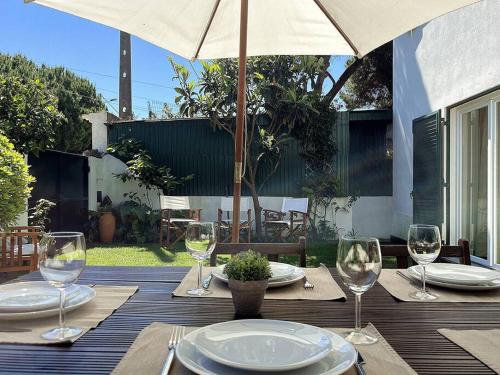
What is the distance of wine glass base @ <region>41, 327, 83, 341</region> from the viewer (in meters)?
0.93

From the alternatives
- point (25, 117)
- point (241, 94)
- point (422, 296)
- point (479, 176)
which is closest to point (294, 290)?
point (422, 296)

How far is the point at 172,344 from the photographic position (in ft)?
2.83

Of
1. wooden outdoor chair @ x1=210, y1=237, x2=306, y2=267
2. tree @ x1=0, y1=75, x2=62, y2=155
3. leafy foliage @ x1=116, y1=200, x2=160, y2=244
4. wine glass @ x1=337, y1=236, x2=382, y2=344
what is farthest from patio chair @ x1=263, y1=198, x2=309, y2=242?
wine glass @ x1=337, y1=236, x2=382, y2=344

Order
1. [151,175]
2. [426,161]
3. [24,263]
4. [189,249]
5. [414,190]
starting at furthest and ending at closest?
[151,175] → [414,190] → [426,161] → [24,263] → [189,249]

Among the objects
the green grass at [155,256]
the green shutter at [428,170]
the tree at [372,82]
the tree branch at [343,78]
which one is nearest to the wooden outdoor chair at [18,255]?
the green grass at [155,256]

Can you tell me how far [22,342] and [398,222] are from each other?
647 cm

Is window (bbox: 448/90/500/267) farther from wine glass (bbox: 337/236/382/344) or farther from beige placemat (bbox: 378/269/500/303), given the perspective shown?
wine glass (bbox: 337/236/382/344)

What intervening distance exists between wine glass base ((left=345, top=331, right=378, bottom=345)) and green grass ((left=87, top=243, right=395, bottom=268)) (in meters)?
3.93

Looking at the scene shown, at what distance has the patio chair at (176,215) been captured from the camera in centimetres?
641

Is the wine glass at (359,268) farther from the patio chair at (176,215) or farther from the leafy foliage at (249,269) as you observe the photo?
the patio chair at (176,215)

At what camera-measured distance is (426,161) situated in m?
5.09

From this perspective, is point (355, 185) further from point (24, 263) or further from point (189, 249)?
point (189, 249)

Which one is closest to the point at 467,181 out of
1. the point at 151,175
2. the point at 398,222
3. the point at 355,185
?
the point at 398,222

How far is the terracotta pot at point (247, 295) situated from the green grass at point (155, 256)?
371 centimetres
